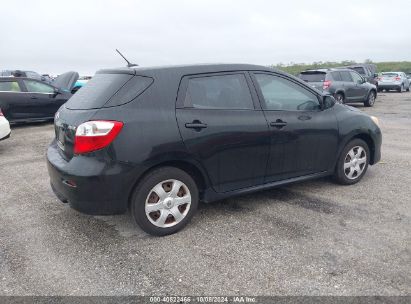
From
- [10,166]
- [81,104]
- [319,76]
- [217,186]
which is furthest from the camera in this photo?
[319,76]

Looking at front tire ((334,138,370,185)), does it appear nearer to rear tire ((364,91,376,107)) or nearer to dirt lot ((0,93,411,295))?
dirt lot ((0,93,411,295))

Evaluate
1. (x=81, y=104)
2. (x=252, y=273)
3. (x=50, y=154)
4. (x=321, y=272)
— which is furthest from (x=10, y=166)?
(x=321, y=272)

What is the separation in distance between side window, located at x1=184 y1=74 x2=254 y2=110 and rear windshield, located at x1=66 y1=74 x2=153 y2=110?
44 centimetres

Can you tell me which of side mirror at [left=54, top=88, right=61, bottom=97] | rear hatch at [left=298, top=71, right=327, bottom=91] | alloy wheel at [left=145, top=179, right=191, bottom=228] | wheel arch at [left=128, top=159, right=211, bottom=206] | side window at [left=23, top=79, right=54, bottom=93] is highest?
rear hatch at [left=298, top=71, right=327, bottom=91]

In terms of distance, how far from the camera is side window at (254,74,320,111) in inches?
163

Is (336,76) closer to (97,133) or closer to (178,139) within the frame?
(178,139)

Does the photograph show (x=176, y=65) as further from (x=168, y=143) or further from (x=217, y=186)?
(x=217, y=186)

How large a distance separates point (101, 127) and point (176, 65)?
1.06 m

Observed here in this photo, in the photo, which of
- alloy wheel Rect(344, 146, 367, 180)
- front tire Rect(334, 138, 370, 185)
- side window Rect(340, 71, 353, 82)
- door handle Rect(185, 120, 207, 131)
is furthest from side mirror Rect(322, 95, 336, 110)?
side window Rect(340, 71, 353, 82)

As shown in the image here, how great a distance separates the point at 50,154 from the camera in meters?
3.92

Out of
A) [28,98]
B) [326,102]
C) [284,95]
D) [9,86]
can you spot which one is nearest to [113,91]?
[284,95]

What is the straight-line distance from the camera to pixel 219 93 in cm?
384

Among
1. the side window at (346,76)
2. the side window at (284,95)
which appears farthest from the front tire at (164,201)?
the side window at (346,76)

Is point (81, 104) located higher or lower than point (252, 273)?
higher
